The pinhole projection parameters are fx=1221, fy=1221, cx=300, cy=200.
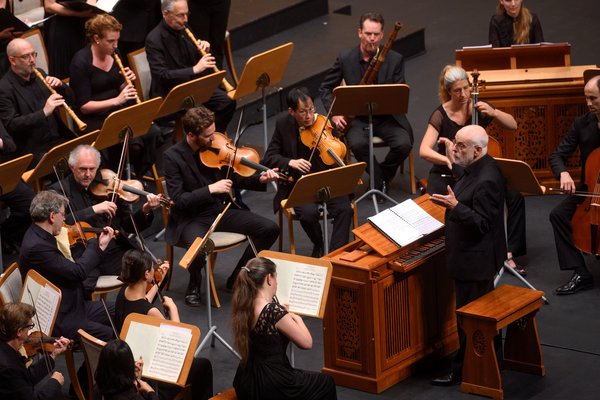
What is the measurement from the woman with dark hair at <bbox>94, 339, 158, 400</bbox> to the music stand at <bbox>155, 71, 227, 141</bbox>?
308 cm

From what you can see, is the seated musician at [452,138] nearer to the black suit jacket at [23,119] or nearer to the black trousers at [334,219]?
the black trousers at [334,219]

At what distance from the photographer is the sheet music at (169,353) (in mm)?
5445

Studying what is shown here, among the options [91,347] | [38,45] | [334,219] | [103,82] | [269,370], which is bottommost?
[334,219]

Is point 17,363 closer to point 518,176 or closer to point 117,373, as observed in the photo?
point 117,373

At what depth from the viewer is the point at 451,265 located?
6234 millimetres

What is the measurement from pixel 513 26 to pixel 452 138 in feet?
5.91

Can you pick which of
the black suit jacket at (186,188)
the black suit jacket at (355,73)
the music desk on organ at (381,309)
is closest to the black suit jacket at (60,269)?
the black suit jacket at (186,188)

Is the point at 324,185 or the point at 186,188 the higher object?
the point at 324,185

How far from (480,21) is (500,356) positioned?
5833mm


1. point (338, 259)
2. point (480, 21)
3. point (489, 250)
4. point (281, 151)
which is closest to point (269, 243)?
point (281, 151)

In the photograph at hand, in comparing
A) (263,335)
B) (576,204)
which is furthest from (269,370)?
(576,204)

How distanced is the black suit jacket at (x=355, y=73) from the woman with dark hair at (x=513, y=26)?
94 centimetres

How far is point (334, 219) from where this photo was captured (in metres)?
7.59

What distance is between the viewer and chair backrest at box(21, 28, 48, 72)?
845cm
